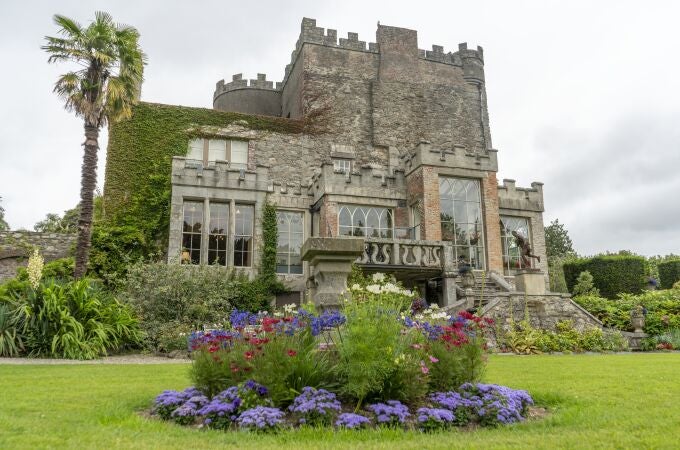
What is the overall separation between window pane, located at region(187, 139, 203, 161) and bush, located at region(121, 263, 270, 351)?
20.9 feet

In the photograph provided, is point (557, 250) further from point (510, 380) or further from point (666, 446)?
point (666, 446)

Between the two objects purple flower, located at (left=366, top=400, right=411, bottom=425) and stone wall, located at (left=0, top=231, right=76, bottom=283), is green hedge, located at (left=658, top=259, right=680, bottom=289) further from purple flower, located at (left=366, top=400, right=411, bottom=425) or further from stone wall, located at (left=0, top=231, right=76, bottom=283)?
stone wall, located at (left=0, top=231, right=76, bottom=283)

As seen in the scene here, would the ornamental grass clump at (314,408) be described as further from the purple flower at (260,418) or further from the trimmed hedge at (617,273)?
the trimmed hedge at (617,273)

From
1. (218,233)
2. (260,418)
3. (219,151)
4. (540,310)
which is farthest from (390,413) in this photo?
(219,151)

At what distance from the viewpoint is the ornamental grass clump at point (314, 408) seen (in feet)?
14.9

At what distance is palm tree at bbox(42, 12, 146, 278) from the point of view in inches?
603

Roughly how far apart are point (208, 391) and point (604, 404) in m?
3.90

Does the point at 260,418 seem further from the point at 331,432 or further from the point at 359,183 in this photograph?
the point at 359,183

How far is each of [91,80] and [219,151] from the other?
21.7ft

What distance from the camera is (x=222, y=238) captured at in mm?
18547

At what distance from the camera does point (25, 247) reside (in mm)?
18266

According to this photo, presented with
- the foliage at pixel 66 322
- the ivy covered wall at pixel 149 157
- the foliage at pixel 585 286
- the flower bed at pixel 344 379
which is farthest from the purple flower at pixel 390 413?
the foliage at pixel 585 286

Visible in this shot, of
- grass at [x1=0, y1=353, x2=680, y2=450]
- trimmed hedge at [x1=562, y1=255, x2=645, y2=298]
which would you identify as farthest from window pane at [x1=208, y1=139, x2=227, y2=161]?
trimmed hedge at [x1=562, y1=255, x2=645, y2=298]

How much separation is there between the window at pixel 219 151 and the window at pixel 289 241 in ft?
11.3
